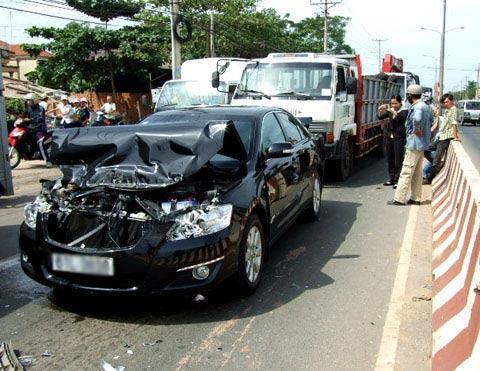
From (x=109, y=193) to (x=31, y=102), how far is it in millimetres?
Answer: 10657

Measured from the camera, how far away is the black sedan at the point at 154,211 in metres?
4.10

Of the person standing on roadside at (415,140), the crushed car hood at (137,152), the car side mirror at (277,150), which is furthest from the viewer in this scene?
the person standing on roadside at (415,140)

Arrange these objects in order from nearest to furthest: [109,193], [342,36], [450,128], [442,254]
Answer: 1. [109,193]
2. [442,254]
3. [450,128]
4. [342,36]

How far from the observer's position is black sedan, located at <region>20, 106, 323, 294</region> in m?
4.10

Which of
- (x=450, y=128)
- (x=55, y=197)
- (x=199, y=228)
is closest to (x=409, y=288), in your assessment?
(x=199, y=228)

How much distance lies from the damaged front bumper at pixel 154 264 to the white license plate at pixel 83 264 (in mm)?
15

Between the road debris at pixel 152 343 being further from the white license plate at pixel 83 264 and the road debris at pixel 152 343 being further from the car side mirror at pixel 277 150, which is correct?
the car side mirror at pixel 277 150

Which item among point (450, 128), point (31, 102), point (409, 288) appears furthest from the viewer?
point (31, 102)

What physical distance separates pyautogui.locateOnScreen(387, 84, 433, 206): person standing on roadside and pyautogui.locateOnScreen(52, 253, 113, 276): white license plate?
5.65 m

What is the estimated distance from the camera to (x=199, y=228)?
13.7ft

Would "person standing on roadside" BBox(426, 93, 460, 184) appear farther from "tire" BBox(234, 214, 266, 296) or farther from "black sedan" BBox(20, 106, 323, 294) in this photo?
"tire" BBox(234, 214, 266, 296)

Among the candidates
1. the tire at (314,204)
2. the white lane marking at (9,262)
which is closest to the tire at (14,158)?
the white lane marking at (9,262)

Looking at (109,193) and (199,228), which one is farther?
(109,193)

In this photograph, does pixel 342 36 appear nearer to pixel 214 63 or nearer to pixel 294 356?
pixel 214 63
